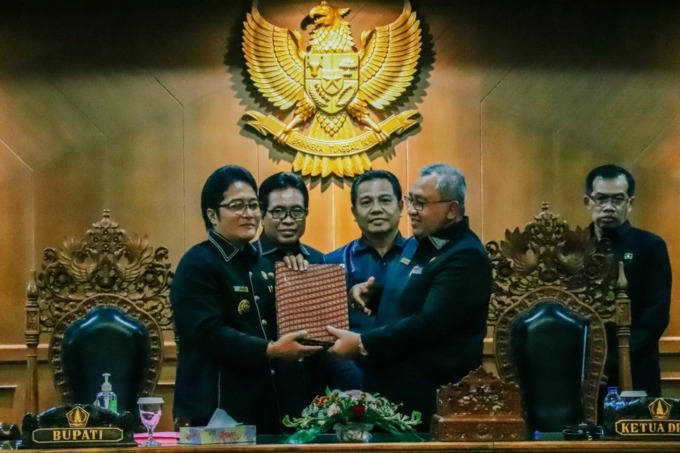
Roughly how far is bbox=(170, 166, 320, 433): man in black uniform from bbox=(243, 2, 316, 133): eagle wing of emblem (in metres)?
1.81

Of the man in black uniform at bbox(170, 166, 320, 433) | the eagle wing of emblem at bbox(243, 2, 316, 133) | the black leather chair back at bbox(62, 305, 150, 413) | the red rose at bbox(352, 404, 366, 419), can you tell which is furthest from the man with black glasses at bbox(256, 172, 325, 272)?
the eagle wing of emblem at bbox(243, 2, 316, 133)

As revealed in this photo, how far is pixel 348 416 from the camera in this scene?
347 cm

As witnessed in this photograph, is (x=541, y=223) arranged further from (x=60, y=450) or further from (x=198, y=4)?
(x=198, y=4)

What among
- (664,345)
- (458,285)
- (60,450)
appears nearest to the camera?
(60,450)

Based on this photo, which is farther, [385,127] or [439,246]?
[385,127]

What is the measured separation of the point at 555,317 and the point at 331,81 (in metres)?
2.19

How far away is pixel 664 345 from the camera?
5.84 meters

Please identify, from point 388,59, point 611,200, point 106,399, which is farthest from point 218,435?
point 388,59

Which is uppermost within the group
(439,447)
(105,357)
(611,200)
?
(611,200)

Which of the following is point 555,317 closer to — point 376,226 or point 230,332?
point 376,226

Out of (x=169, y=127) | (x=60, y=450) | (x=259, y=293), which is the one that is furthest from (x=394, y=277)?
(x=169, y=127)

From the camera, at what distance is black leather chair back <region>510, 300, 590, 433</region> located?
165 inches

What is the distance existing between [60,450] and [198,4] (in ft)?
10.9

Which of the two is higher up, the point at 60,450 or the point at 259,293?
the point at 259,293
